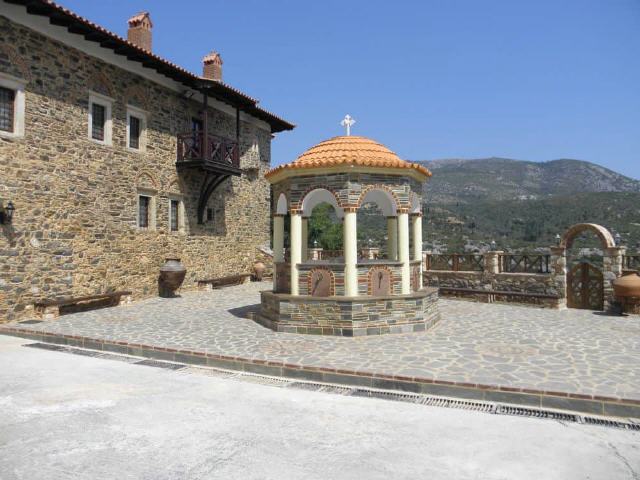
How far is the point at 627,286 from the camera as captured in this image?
11203 millimetres

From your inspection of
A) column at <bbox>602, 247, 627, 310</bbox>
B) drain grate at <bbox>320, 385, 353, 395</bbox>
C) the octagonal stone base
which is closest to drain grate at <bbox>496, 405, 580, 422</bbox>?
drain grate at <bbox>320, 385, 353, 395</bbox>

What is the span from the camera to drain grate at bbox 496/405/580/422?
4762mm

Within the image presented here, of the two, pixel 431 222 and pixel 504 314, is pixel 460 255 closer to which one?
pixel 504 314

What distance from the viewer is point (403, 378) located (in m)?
5.81

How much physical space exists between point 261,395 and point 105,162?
397 inches

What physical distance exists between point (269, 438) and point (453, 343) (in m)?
4.86

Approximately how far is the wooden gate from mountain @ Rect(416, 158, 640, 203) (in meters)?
58.0

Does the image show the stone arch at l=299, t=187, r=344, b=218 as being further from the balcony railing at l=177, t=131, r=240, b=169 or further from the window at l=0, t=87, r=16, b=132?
the window at l=0, t=87, r=16, b=132

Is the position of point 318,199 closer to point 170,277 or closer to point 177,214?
point 170,277

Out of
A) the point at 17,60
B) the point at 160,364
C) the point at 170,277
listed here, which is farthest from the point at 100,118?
the point at 160,364

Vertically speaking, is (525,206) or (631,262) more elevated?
(525,206)

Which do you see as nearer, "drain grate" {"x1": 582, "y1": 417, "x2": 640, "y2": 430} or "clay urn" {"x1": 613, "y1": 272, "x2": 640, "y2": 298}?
"drain grate" {"x1": 582, "y1": 417, "x2": 640, "y2": 430}

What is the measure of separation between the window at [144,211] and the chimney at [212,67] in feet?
22.9

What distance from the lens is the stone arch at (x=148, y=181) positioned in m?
14.1
